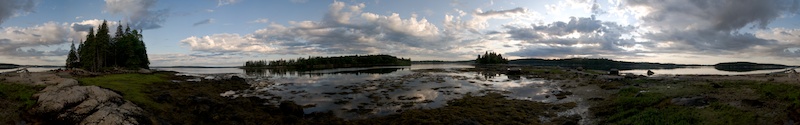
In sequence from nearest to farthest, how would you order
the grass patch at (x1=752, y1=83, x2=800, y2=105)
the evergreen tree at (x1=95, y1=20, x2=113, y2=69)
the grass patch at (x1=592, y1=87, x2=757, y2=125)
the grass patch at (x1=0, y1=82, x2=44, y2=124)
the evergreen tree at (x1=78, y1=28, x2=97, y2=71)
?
the grass patch at (x1=592, y1=87, x2=757, y2=125)
the grass patch at (x1=752, y1=83, x2=800, y2=105)
the grass patch at (x1=0, y1=82, x2=44, y2=124)
the evergreen tree at (x1=78, y1=28, x2=97, y2=71)
the evergreen tree at (x1=95, y1=20, x2=113, y2=69)

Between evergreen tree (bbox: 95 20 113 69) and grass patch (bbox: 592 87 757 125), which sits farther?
evergreen tree (bbox: 95 20 113 69)

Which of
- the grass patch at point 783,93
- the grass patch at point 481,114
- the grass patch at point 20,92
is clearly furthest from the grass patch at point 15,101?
the grass patch at point 783,93

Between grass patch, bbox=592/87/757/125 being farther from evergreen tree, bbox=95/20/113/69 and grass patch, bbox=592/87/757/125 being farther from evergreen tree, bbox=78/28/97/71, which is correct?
evergreen tree, bbox=95/20/113/69

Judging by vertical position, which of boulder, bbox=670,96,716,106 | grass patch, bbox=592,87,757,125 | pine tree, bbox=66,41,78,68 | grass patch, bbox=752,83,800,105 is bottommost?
grass patch, bbox=592,87,757,125

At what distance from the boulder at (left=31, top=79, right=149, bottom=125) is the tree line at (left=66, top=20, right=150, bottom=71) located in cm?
6458

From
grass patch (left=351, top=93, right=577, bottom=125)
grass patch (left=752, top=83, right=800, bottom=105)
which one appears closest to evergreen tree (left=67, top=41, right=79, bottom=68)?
grass patch (left=351, top=93, right=577, bottom=125)

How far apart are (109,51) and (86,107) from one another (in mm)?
81783

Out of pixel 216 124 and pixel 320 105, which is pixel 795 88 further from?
pixel 216 124

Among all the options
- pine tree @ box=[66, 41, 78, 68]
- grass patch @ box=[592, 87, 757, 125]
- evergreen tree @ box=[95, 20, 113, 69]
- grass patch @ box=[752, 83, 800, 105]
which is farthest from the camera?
pine tree @ box=[66, 41, 78, 68]

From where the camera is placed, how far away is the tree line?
71.6 metres

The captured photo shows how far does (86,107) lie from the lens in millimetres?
15375

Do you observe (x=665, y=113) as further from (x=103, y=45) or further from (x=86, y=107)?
(x=103, y=45)

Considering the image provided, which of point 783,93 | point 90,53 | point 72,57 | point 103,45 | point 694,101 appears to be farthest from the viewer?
point 72,57

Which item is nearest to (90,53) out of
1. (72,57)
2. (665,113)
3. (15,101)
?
(72,57)
